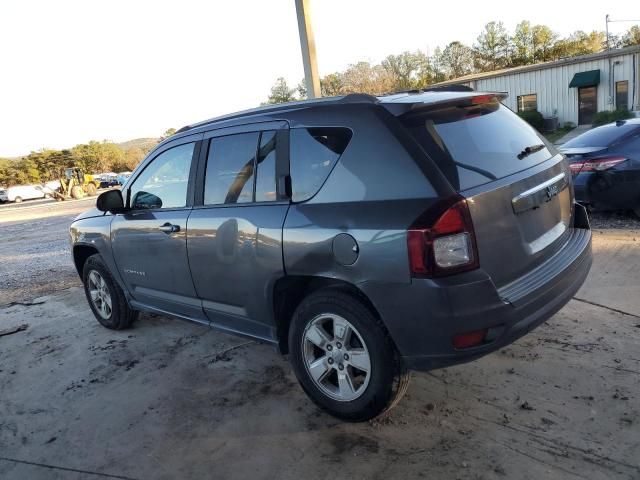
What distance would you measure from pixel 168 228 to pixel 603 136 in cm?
596

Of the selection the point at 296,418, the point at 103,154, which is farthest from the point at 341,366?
the point at 103,154

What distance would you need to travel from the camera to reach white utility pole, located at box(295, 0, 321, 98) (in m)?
6.72

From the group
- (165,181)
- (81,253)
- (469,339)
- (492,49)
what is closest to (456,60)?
(492,49)

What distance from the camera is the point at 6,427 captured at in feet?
11.6

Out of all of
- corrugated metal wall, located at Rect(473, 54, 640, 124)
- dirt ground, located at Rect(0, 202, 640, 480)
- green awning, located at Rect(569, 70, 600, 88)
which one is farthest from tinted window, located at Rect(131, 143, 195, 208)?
green awning, located at Rect(569, 70, 600, 88)

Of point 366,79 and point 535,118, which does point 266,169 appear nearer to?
point 535,118

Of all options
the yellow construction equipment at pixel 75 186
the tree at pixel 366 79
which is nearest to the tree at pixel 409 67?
the tree at pixel 366 79

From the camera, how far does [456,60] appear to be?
50406 mm

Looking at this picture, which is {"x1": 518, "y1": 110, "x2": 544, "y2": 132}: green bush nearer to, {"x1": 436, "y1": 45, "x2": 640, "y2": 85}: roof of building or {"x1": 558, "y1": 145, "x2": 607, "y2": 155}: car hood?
{"x1": 436, "y1": 45, "x2": 640, "y2": 85}: roof of building

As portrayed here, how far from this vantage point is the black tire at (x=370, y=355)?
279 cm

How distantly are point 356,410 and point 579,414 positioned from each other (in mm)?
1233

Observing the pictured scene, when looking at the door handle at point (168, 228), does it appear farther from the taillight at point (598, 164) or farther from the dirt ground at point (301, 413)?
the taillight at point (598, 164)

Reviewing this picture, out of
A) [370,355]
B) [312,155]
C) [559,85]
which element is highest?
[559,85]

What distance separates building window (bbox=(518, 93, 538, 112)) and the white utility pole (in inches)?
991
